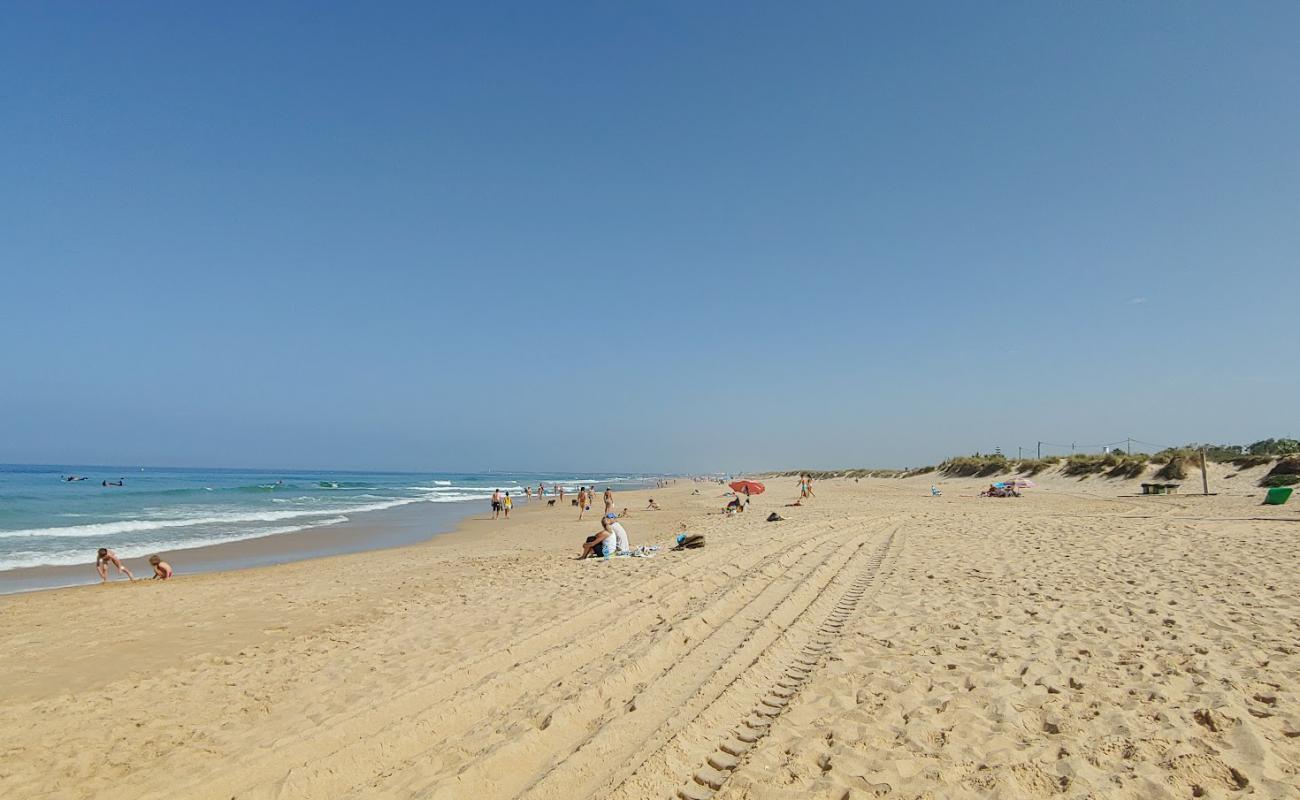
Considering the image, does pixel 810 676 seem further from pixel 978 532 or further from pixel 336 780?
pixel 978 532

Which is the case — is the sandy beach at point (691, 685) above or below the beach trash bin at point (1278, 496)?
below

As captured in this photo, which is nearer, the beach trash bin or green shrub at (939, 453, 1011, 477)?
the beach trash bin

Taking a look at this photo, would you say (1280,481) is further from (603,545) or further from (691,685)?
(691,685)

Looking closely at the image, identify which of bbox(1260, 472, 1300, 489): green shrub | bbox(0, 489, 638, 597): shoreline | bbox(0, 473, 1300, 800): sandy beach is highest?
bbox(1260, 472, 1300, 489): green shrub

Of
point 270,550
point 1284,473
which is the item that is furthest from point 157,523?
point 1284,473

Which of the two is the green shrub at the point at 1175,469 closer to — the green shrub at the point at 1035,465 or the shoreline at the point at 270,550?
the green shrub at the point at 1035,465

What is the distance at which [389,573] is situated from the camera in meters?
12.9

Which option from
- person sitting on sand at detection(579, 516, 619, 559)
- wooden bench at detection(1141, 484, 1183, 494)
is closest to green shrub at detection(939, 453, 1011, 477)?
wooden bench at detection(1141, 484, 1183, 494)

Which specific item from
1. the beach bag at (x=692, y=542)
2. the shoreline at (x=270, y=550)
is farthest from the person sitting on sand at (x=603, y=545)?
the shoreline at (x=270, y=550)

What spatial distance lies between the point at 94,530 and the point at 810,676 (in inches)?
1057

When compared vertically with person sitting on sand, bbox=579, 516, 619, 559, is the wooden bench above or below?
above

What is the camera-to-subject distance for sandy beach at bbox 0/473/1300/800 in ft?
12.5

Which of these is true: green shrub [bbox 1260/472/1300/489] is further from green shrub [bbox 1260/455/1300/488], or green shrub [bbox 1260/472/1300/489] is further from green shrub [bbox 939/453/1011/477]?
green shrub [bbox 939/453/1011/477]

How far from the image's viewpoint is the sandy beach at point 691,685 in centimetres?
380
